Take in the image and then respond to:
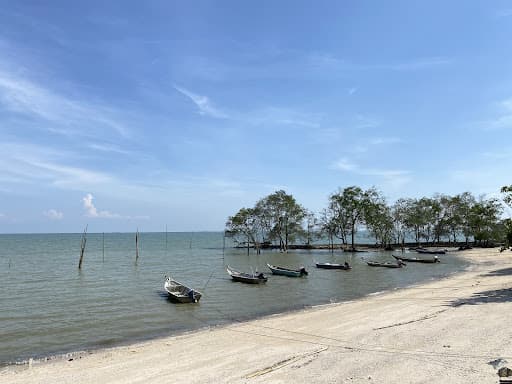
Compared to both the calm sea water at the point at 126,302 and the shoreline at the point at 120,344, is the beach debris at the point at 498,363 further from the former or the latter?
the calm sea water at the point at 126,302

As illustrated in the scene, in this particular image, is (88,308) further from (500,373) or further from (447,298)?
(500,373)

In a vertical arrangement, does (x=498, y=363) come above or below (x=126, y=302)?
above

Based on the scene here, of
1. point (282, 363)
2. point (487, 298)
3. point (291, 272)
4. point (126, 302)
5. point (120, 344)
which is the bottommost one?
point (120, 344)

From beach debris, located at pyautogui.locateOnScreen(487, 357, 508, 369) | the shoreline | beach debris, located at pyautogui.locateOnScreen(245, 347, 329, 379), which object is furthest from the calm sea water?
beach debris, located at pyautogui.locateOnScreen(487, 357, 508, 369)

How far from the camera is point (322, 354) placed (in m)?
12.0

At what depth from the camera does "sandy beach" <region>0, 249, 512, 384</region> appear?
10.1 meters

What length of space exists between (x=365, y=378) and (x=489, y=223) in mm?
79951

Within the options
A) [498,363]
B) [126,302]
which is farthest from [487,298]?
[126,302]

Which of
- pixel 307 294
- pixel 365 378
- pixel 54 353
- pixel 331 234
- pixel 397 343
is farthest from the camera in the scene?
pixel 331 234

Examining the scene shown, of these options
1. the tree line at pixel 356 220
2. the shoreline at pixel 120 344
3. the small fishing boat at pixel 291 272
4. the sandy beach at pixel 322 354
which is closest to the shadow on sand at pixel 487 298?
the sandy beach at pixel 322 354

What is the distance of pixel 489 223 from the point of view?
254 ft

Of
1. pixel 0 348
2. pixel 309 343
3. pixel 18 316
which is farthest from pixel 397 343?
pixel 18 316

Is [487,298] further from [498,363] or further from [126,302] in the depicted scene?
[126,302]

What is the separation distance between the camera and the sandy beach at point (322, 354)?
397 inches
